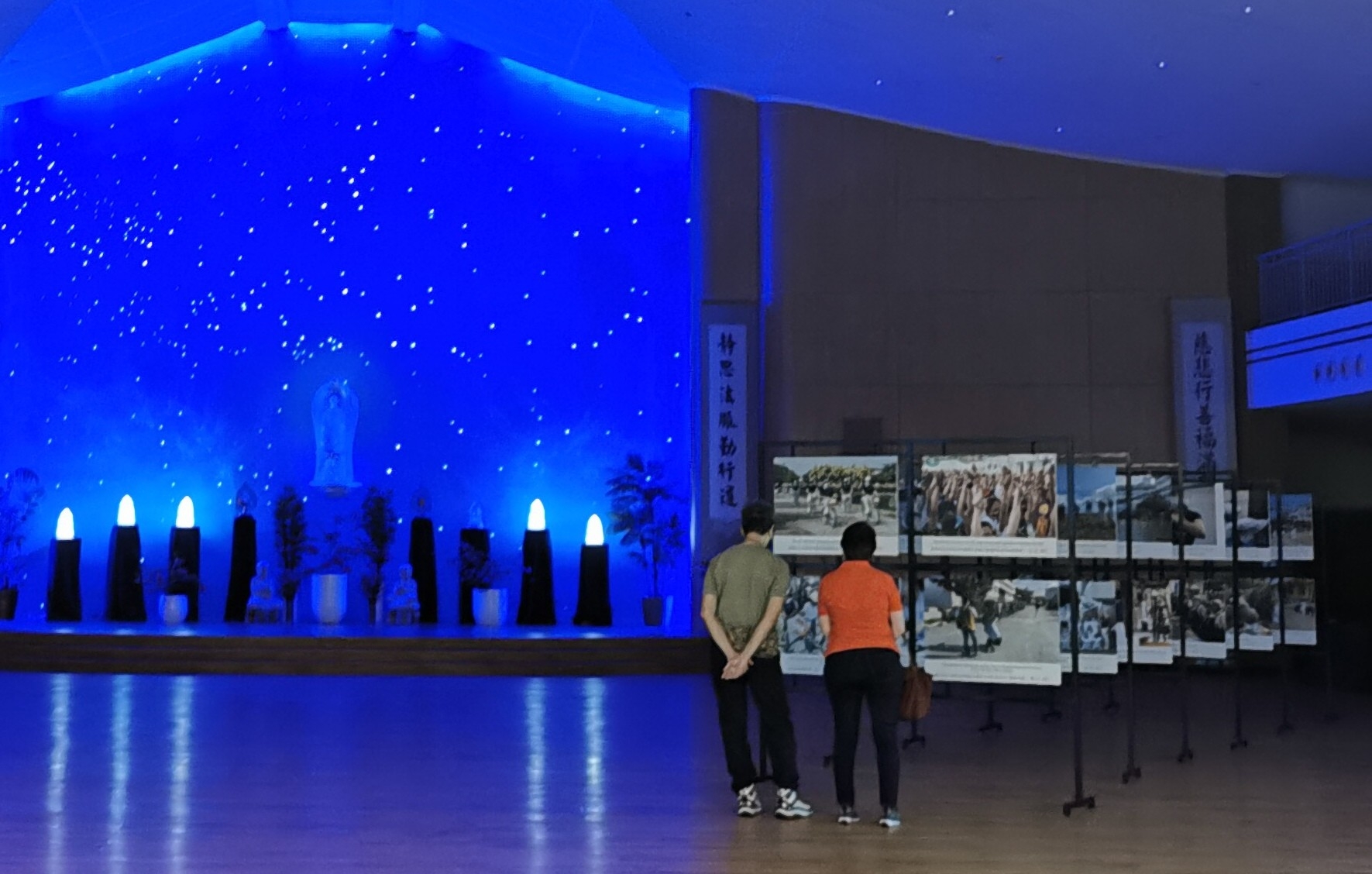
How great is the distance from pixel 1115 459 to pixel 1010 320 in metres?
6.68

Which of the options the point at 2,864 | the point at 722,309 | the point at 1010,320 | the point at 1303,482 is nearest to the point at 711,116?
the point at 722,309

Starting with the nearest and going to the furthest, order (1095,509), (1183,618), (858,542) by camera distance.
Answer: (858,542), (1095,509), (1183,618)

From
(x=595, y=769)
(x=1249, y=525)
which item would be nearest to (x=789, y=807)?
(x=595, y=769)

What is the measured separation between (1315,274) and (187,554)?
11868 millimetres

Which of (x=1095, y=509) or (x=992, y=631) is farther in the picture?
(x=1095, y=509)

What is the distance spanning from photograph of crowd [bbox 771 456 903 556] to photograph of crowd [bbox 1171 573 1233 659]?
240cm

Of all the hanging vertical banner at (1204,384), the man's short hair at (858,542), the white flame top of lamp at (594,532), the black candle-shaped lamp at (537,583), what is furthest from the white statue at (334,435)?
the man's short hair at (858,542)

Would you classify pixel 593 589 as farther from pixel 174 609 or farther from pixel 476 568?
pixel 174 609

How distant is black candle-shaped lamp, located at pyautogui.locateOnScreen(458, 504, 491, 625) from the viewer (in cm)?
1616

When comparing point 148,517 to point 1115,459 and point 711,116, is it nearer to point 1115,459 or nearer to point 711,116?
point 711,116

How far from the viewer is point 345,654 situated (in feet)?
44.2

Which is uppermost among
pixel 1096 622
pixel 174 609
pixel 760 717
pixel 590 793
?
pixel 1096 622

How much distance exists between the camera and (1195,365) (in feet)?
46.1

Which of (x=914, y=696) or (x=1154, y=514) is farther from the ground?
(x=1154, y=514)
